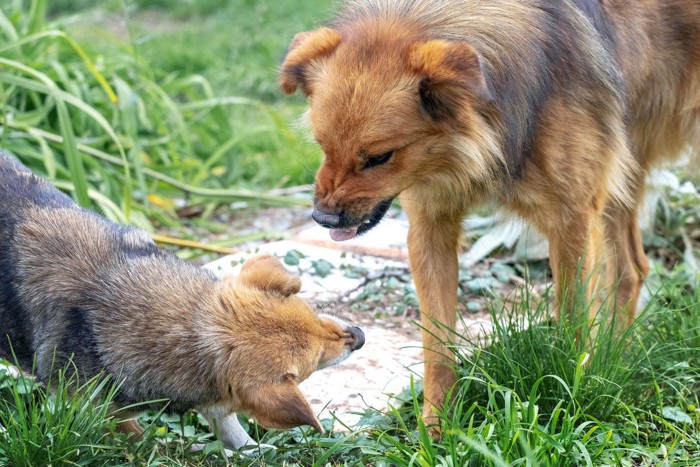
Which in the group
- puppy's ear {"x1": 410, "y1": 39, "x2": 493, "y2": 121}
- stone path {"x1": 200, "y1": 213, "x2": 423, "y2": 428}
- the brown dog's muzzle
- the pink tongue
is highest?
puppy's ear {"x1": 410, "y1": 39, "x2": 493, "y2": 121}

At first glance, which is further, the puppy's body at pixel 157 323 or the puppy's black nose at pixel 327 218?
the puppy's black nose at pixel 327 218

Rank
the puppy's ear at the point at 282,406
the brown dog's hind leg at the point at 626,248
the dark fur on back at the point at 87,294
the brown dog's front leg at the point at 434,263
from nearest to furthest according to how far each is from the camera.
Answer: the puppy's ear at the point at 282,406, the dark fur on back at the point at 87,294, the brown dog's front leg at the point at 434,263, the brown dog's hind leg at the point at 626,248

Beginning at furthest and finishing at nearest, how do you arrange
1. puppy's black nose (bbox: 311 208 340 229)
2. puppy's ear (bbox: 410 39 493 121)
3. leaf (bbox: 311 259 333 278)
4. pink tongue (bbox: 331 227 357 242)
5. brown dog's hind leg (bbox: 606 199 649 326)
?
leaf (bbox: 311 259 333 278) → brown dog's hind leg (bbox: 606 199 649 326) → pink tongue (bbox: 331 227 357 242) → puppy's black nose (bbox: 311 208 340 229) → puppy's ear (bbox: 410 39 493 121)

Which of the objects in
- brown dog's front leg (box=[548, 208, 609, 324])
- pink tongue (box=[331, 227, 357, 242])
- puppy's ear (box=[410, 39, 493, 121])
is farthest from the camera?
brown dog's front leg (box=[548, 208, 609, 324])

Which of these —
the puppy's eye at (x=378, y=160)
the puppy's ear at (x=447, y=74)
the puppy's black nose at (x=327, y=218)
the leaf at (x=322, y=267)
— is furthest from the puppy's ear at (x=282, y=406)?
the leaf at (x=322, y=267)

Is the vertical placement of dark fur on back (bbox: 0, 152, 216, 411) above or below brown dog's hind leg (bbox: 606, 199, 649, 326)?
above

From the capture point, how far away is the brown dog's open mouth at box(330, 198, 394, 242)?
11.7ft

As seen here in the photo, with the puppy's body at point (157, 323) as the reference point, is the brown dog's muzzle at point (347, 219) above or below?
above

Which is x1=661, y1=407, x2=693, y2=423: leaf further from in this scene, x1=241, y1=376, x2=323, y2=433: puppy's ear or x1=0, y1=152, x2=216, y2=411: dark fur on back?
x1=0, y1=152, x2=216, y2=411: dark fur on back

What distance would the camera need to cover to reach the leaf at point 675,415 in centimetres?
360

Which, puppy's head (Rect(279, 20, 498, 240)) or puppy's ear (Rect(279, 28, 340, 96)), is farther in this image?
puppy's ear (Rect(279, 28, 340, 96))

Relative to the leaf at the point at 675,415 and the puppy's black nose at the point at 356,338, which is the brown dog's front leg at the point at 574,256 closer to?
the leaf at the point at 675,415

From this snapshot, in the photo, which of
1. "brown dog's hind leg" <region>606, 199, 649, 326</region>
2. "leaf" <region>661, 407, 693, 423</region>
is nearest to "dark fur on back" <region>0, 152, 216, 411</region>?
"leaf" <region>661, 407, 693, 423</region>

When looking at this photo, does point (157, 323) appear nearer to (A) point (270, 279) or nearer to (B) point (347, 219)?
(A) point (270, 279)
